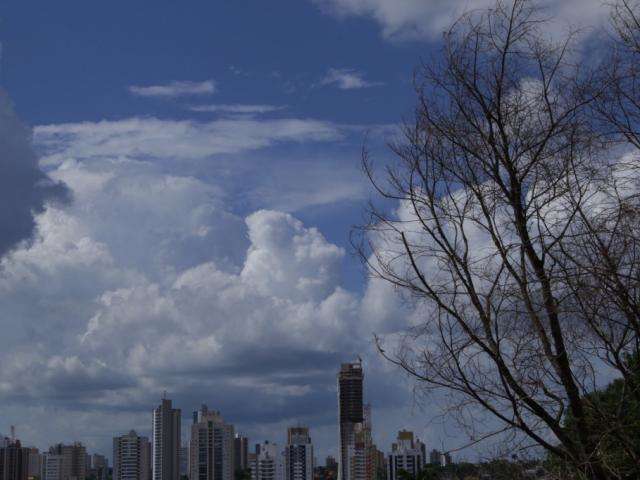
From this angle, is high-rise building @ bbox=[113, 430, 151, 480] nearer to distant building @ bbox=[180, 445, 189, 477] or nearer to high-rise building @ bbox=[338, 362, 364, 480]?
distant building @ bbox=[180, 445, 189, 477]

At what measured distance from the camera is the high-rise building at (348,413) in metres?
111

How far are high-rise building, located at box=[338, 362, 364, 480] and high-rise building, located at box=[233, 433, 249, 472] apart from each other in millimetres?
34952

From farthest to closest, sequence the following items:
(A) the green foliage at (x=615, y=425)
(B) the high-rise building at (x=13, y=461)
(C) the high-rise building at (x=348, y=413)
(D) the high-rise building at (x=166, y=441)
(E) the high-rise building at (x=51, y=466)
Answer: (E) the high-rise building at (x=51, y=466)
(D) the high-rise building at (x=166, y=441)
(B) the high-rise building at (x=13, y=461)
(C) the high-rise building at (x=348, y=413)
(A) the green foliage at (x=615, y=425)

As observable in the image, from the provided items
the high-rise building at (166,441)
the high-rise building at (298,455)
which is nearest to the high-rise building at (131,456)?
the high-rise building at (166,441)

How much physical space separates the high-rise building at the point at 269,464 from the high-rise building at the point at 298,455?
1020 mm

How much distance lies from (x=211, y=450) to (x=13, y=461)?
90.0 feet

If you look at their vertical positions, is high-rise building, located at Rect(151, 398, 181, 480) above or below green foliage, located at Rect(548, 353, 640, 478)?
above

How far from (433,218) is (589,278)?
803 millimetres

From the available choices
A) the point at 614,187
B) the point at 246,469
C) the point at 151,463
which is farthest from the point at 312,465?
the point at 614,187

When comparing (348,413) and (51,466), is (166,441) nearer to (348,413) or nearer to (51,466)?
(51,466)

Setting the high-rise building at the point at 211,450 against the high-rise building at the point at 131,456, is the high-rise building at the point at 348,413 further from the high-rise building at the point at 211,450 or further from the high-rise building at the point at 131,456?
the high-rise building at the point at 131,456

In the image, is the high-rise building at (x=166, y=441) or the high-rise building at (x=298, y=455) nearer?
the high-rise building at (x=298, y=455)

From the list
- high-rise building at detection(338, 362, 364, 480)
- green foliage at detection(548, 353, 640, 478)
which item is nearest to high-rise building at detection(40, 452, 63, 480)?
high-rise building at detection(338, 362, 364, 480)

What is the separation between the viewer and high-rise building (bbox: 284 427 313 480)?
440ft
